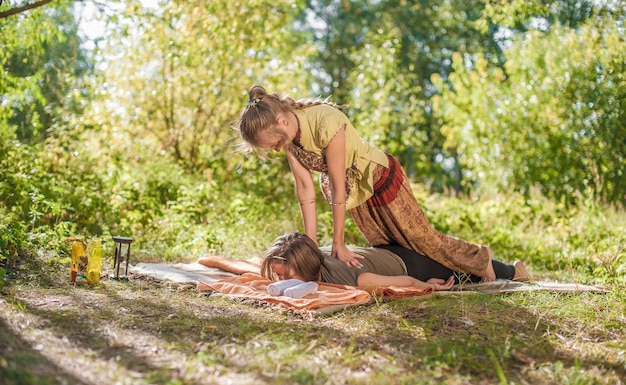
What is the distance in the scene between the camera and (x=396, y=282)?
156 inches

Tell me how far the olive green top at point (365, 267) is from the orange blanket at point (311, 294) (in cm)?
10

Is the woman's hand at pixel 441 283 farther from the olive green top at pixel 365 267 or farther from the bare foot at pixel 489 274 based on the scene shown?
the bare foot at pixel 489 274

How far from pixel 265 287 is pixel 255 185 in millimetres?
3995

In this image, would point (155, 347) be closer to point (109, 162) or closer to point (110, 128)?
point (109, 162)

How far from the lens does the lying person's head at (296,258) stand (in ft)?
12.9

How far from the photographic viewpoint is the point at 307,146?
3.94 m

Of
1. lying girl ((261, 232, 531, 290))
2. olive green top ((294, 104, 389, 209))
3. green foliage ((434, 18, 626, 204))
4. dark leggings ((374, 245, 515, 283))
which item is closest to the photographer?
olive green top ((294, 104, 389, 209))

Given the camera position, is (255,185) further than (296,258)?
Yes

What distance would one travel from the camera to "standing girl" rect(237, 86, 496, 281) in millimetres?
3771

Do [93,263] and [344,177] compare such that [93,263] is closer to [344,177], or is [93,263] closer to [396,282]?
[344,177]

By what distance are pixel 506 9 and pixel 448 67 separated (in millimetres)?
12064

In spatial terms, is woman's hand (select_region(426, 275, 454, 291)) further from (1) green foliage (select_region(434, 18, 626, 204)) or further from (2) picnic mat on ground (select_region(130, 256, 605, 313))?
(1) green foliage (select_region(434, 18, 626, 204))

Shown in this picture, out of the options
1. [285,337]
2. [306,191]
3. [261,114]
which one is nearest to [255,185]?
[306,191]

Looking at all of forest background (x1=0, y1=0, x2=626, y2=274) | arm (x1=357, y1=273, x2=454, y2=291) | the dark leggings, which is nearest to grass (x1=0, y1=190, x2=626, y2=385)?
arm (x1=357, y1=273, x2=454, y2=291)
